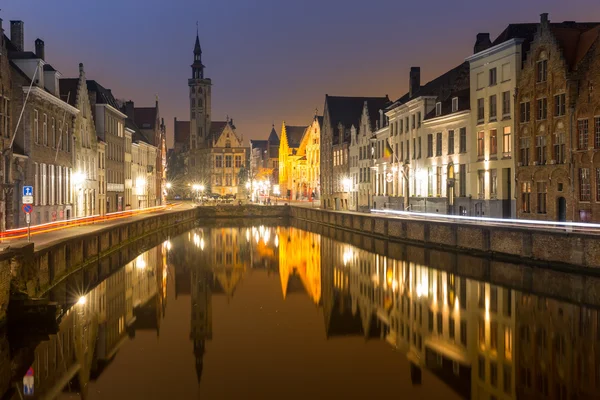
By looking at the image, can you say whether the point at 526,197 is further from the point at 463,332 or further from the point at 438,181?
the point at 463,332

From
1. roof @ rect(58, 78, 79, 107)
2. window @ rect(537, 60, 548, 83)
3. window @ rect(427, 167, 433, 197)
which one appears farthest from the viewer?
window @ rect(427, 167, 433, 197)

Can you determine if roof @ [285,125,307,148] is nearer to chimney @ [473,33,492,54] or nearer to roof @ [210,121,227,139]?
roof @ [210,121,227,139]

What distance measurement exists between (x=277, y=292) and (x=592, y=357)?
1589cm

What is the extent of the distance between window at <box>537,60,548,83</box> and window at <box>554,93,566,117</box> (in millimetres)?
1988

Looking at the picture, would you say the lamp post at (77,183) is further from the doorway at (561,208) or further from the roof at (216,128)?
the roof at (216,128)

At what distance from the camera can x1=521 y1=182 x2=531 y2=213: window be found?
4311 centimetres

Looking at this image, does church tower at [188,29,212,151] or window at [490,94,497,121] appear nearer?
window at [490,94,497,121]

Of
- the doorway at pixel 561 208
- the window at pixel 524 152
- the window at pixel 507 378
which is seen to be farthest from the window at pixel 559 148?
the window at pixel 507 378

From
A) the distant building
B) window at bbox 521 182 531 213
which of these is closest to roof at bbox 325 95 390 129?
the distant building

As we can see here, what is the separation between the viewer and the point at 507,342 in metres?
19.9

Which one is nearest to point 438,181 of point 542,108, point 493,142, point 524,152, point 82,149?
point 493,142

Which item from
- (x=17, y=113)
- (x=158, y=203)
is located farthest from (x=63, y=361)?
(x=158, y=203)

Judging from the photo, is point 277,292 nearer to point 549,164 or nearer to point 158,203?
point 549,164

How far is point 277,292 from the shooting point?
31.3 meters
